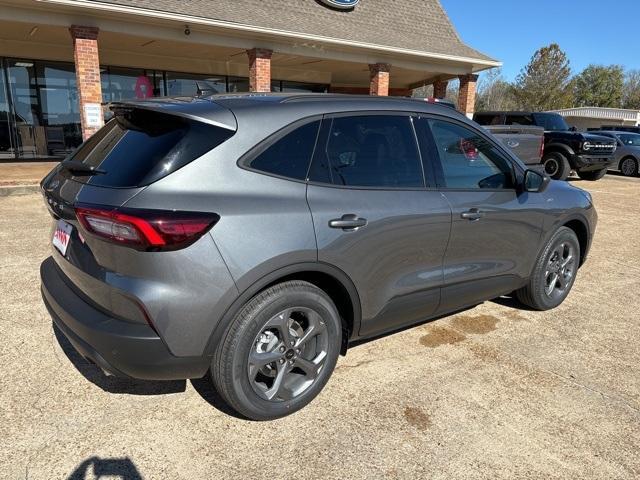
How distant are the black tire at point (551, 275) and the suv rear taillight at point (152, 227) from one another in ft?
9.86

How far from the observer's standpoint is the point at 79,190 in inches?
97.7

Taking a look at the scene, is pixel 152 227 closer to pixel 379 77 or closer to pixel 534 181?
pixel 534 181

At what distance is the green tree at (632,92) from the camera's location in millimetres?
68562

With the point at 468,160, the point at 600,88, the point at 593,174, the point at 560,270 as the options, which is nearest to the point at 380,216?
the point at 468,160

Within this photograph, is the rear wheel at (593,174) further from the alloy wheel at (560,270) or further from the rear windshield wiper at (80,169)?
the rear windshield wiper at (80,169)

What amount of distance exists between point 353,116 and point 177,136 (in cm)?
108

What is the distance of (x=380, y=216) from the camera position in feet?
9.32

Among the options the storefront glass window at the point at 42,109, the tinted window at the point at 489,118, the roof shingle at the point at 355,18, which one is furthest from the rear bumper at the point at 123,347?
the storefront glass window at the point at 42,109

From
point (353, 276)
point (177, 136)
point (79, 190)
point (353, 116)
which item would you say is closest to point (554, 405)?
point (353, 276)

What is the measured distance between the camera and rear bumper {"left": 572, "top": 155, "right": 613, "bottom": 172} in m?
13.3

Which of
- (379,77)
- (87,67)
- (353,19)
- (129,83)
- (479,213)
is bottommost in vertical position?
(479,213)

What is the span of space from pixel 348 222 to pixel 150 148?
42.9 inches

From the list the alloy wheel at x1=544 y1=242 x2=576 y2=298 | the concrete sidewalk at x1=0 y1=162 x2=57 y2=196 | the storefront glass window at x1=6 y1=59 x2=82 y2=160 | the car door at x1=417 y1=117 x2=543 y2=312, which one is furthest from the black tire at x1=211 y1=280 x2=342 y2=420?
the storefront glass window at x1=6 y1=59 x2=82 y2=160

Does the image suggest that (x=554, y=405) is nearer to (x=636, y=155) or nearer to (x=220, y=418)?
(x=220, y=418)
